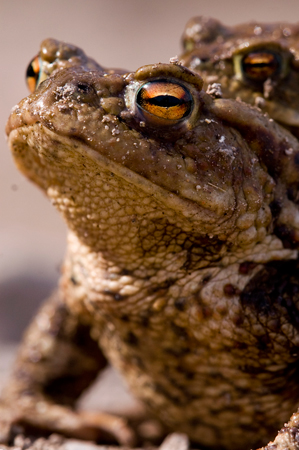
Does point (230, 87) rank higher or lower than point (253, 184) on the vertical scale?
higher

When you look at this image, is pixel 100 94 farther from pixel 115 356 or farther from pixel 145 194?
pixel 115 356

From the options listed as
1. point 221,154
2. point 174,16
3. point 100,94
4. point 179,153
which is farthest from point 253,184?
point 174,16

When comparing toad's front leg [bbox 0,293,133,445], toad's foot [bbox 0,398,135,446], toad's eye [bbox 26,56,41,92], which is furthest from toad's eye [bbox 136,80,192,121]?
toad's foot [bbox 0,398,135,446]

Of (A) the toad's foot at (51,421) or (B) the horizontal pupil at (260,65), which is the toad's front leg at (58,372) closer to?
(A) the toad's foot at (51,421)

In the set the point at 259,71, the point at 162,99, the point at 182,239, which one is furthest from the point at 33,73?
the point at 259,71

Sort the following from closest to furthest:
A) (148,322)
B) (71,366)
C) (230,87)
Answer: (148,322) → (230,87) → (71,366)

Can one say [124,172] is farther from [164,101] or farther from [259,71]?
[259,71]

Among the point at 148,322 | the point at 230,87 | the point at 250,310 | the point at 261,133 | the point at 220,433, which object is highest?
the point at 230,87

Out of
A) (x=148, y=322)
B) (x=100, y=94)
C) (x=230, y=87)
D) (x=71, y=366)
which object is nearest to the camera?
(x=100, y=94)

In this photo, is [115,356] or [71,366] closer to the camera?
[115,356]
